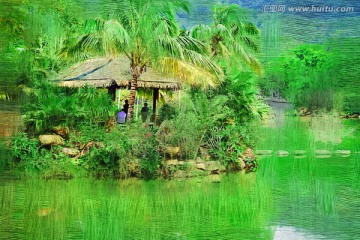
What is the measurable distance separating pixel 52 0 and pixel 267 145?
2260 millimetres

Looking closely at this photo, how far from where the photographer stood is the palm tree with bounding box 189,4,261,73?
4.98m

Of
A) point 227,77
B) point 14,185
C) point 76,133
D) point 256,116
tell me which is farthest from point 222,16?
point 14,185

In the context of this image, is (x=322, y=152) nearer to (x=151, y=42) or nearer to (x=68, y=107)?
(x=151, y=42)

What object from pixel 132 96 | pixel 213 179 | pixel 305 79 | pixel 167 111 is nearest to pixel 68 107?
pixel 132 96

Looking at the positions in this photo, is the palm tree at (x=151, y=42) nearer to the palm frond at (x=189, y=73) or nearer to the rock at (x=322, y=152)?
the palm frond at (x=189, y=73)

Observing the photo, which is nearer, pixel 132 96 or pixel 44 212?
pixel 132 96

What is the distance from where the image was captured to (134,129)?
5051mm

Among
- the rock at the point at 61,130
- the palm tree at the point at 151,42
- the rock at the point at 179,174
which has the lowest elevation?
the rock at the point at 179,174

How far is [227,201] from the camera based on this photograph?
5070 mm

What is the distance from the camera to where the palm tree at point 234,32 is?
4984mm

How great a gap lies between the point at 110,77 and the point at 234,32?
1.13 meters

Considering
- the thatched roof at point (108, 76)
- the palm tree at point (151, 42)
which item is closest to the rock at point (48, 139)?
the thatched roof at point (108, 76)

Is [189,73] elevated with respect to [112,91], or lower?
elevated

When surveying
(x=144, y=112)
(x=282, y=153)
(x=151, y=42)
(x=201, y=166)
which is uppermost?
(x=151, y=42)
